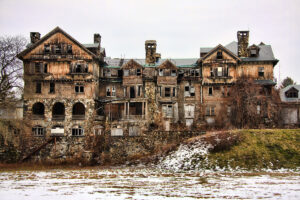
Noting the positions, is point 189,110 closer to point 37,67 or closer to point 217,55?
point 217,55

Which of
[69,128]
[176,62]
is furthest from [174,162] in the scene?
[176,62]

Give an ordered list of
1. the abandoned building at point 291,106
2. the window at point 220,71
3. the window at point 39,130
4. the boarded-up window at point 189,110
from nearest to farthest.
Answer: the window at point 39,130, the window at point 220,71, the abandoned building at point 291,106, the boarded-up window at point 189,110

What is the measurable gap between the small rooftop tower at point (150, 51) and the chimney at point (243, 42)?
44.8ft

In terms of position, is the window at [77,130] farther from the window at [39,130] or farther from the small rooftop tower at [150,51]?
the small rooftop tower at [150,51]

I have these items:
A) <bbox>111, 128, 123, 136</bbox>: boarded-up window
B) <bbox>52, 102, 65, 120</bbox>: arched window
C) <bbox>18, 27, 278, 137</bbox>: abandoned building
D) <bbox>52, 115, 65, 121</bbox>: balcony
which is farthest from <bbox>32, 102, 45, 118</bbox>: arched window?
<bbox>111, 128, 123, 136</bbox>: boarded-up window

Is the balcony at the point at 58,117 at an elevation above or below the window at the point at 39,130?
above

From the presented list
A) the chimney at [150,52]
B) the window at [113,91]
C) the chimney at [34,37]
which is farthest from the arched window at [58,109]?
the chimney at [150,52]

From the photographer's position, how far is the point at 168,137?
4491cm

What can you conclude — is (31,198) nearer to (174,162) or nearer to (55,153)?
(174,162)

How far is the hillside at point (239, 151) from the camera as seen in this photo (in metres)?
34.5

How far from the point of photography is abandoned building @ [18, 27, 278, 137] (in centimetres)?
5122

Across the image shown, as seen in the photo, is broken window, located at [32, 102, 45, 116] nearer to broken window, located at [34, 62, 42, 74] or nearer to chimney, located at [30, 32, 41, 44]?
broken window, located at [34, 62, 42, 74]

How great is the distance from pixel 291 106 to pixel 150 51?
24.1 m

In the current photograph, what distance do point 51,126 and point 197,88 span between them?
2304cm
